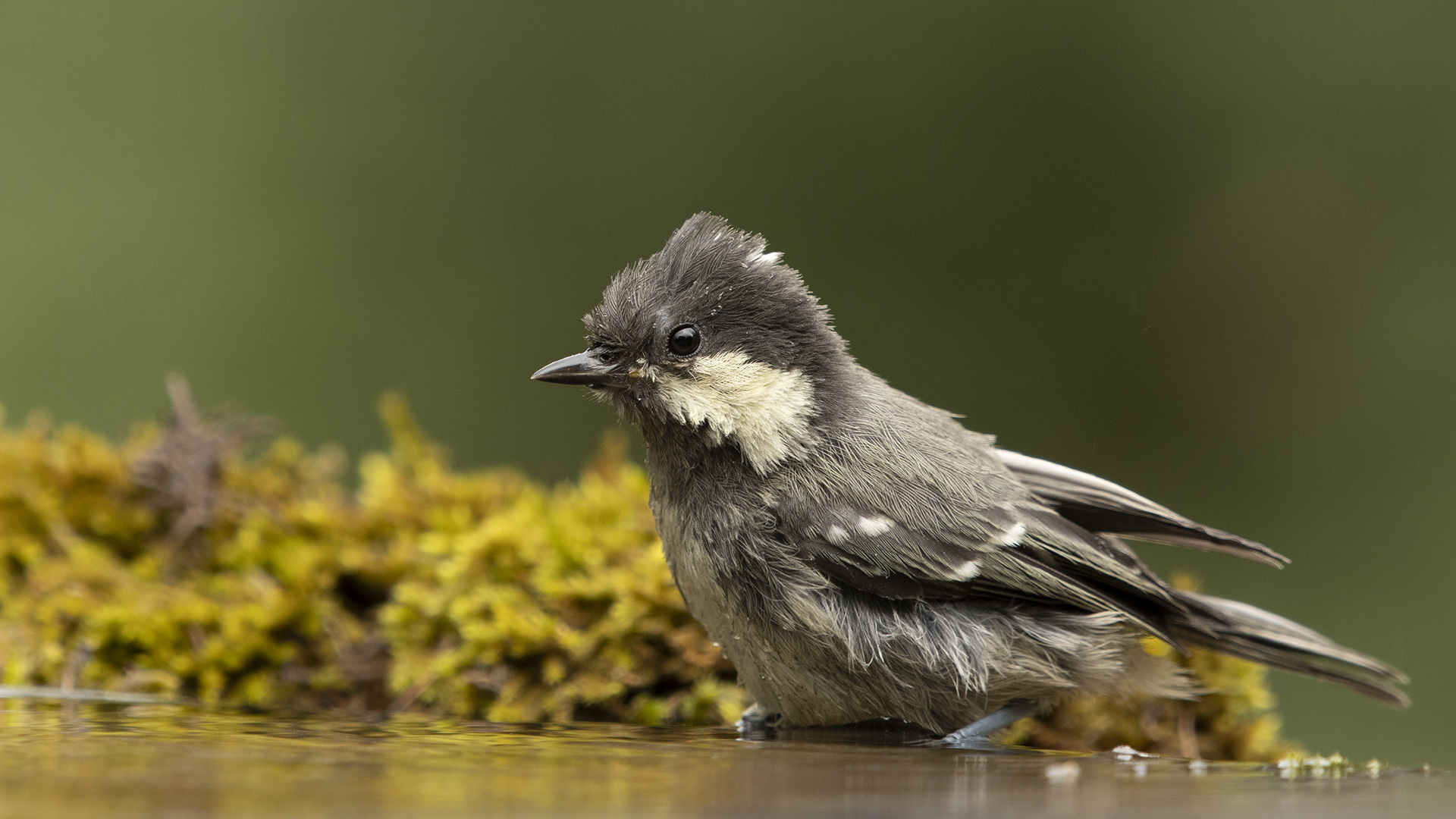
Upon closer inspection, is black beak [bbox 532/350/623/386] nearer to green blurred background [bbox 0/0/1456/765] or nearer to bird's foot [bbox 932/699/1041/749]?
bird's foot [bbox 932/699/1041/749]

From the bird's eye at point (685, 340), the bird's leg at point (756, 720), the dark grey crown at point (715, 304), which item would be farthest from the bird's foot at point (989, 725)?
the bird's eye at point (685, 340)

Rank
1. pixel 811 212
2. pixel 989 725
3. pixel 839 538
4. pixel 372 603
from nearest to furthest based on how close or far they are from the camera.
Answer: pixel 839 538 < pixel 989 725 < pixel 372 603 < pixel 811 212

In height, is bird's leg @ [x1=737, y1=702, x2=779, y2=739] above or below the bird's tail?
below

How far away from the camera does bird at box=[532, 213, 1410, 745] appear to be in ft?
8.93

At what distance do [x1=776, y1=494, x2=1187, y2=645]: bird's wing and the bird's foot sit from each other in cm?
29

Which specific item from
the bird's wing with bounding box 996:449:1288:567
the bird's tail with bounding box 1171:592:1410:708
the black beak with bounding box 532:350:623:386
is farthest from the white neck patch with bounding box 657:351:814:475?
the bird's tail with bounding box 1171:592:1410:708

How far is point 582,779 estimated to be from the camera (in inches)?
65.3

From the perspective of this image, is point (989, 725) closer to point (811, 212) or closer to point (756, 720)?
point (756, 720)

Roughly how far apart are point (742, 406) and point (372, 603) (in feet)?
4.69

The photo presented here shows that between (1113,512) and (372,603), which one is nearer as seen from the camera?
(1113,512)

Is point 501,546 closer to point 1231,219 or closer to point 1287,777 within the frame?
point 1287,777

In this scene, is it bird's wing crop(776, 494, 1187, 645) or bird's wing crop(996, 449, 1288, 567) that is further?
bird's wing crop(996, 449, 1288, 567)

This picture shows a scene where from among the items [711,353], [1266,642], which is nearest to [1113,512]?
[1266,642]

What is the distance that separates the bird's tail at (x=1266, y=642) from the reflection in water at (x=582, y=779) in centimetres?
99
